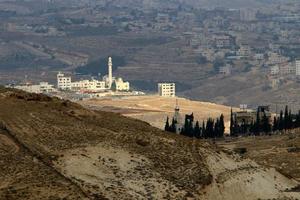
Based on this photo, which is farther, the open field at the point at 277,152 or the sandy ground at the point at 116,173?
the open field at the point at 277,152

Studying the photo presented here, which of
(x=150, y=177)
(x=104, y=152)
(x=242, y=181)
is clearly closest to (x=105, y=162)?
(x=104, y=152)

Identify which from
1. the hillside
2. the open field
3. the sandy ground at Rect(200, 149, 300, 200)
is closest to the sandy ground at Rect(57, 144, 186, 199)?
the hillside

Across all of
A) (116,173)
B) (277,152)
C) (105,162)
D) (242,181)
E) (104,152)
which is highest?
(104,152)

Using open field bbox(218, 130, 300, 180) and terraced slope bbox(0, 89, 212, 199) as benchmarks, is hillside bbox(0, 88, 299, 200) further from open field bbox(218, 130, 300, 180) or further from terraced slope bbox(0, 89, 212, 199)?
open field bbox(218, 130, 300, 180)

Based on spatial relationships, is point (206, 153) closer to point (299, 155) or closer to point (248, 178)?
point (248, 178)

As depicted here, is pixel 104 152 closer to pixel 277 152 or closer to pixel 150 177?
pixel 150 177

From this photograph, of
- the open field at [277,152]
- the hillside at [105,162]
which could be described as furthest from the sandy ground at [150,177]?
the open field at [277,152]

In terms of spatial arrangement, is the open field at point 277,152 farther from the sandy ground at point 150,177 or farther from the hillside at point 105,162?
the hillside at point 105,162

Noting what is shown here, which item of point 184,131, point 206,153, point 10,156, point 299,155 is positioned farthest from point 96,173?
point 184,131
